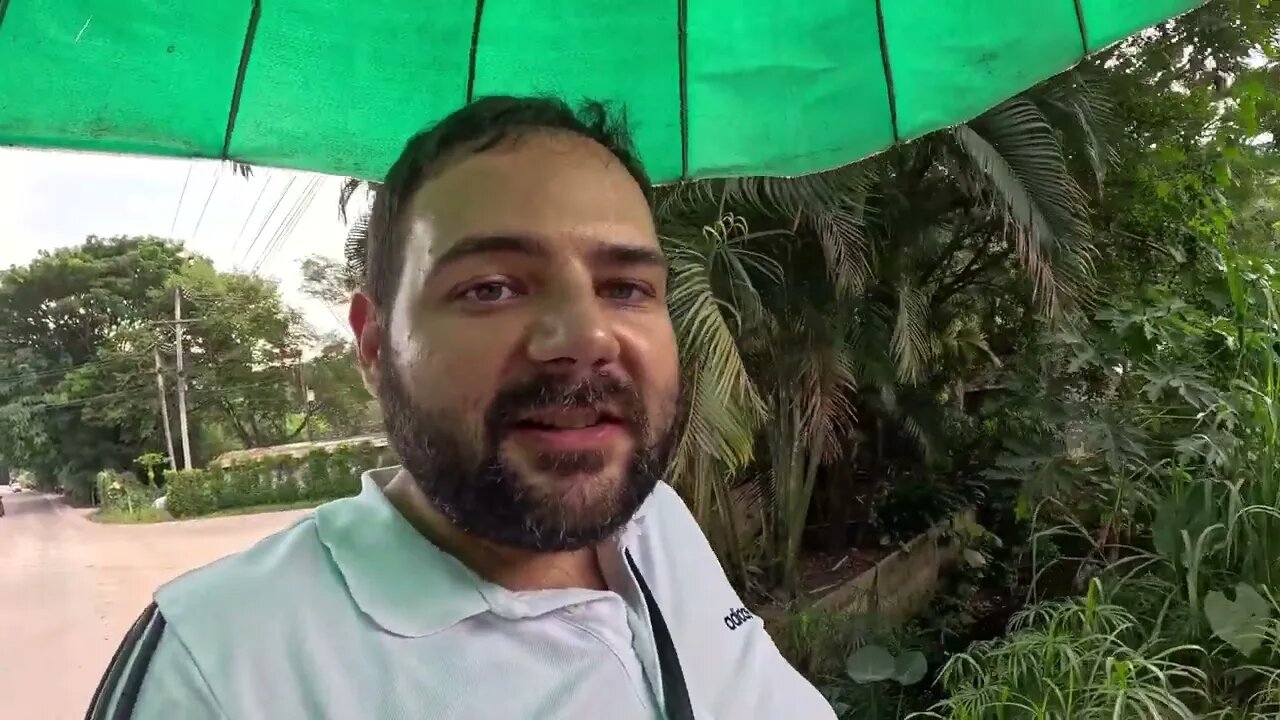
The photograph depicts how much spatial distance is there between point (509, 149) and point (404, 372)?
0.20 m

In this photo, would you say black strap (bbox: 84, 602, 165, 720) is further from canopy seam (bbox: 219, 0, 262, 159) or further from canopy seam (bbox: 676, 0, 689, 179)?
canopy seam (bbox: 676, 0, 689, 179)

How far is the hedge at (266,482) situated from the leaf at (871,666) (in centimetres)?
184

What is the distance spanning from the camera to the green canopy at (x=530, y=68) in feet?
2.34

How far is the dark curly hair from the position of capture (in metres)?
0.68

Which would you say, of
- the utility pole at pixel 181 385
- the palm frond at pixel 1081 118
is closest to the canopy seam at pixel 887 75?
the utility pole at pixel 181 385

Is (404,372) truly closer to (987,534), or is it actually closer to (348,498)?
(348,498)

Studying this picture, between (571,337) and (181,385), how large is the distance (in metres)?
1.16

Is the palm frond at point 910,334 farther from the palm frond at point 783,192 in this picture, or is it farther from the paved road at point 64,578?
the paved road at point 64,578

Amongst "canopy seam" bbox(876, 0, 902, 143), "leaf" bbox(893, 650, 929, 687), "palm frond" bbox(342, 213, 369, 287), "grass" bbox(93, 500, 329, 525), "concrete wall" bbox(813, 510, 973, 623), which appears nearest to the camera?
"palm frond" bbox(342, 213, 369, 287)

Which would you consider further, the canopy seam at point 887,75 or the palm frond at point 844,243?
the palm frond at point 844,243

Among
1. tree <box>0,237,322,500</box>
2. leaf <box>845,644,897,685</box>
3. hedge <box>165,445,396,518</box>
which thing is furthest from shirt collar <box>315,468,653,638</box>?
leaf <box>845,644,897,685</box>

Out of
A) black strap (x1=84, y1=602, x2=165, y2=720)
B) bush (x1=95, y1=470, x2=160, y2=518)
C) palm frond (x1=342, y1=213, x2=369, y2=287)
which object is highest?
palm frond (x1=342, y1=213, x2=369, y2=287)

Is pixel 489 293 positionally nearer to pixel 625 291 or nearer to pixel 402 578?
pixel 625 291

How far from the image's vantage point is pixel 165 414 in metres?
1.48
